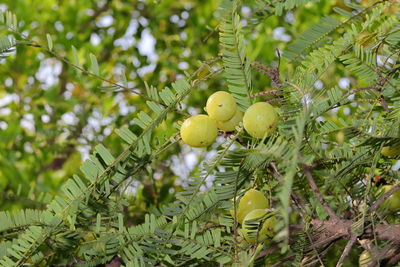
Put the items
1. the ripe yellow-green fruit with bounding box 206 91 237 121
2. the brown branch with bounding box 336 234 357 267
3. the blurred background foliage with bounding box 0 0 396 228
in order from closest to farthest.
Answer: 1. the brown branch with bounding box 336 234 357 267
2. the ripe yellow-green fruit with bounding box 206 91 237 121
3. the blurred background foliage with bounding box 0 0 396 228

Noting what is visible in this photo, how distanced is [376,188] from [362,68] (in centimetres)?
19

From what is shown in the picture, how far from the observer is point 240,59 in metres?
0.56

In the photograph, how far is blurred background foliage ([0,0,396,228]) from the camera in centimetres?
143

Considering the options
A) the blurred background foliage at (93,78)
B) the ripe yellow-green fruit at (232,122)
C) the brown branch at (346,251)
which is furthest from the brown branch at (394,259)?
the blurred background foliage at (93,78)

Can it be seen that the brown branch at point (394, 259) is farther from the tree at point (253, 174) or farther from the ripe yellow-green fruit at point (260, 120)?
the ripe yellow-green fruit at point (260, 120)

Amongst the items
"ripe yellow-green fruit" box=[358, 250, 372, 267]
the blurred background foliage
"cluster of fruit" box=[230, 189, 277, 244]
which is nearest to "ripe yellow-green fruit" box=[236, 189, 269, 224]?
"cluster of fruit" box=[230, 189, 277, 244]

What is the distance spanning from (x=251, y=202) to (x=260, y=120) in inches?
4.7

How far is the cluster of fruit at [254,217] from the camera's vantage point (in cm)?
55

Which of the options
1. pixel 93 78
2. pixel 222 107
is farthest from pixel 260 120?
pixel 93 78

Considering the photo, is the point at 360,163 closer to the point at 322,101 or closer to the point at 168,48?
the point at 322,101

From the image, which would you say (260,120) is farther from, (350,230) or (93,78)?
(93,78)

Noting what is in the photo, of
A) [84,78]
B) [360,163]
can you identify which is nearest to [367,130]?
[360,163]

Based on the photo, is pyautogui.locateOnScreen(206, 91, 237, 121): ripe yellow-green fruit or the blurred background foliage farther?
the blurred background foliage

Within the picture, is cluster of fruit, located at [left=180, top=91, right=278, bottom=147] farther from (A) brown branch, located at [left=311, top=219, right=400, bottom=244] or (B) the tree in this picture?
(A) brown branch, located at [left=311, top=219, right=400, bottom=244]
